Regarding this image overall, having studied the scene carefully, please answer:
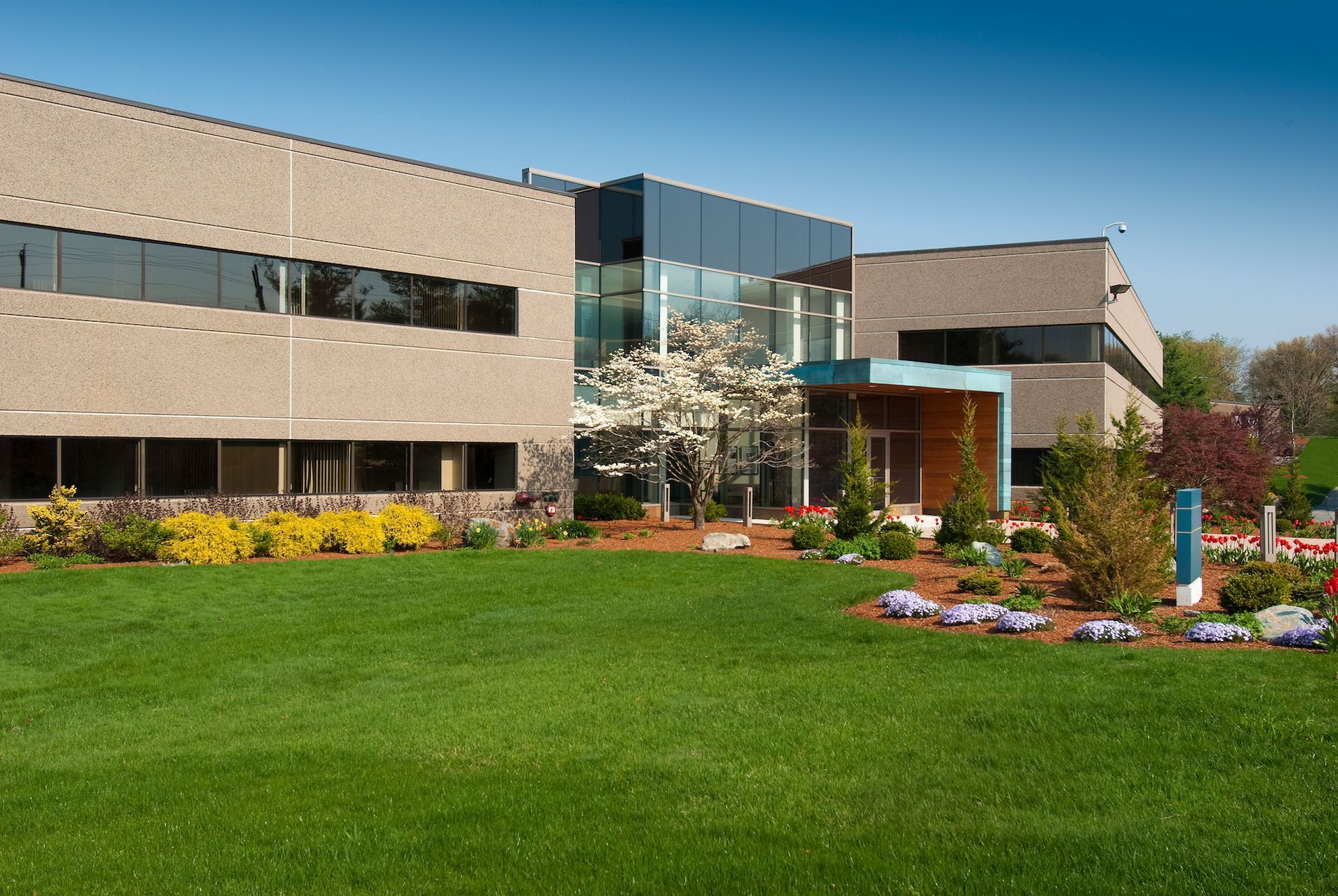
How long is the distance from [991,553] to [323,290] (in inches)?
581

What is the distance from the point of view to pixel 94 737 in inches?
350

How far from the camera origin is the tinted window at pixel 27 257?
18.0 m

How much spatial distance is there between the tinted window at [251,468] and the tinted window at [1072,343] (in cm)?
2435

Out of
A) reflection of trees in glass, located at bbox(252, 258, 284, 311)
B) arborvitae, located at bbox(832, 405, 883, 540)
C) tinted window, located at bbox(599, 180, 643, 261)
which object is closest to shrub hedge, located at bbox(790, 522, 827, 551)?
arborvitae, located at bbox(832, 405, 883, 540)

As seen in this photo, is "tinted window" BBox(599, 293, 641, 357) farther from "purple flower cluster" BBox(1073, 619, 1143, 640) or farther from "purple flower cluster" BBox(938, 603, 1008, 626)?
"purple flower cluster" BBox(1073, 619, 1143, 640)

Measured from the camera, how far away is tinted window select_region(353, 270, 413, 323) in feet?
73.8

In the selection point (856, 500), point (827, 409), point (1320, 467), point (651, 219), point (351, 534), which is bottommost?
point (351, 534)

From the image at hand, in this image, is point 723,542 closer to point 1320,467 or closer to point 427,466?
point 427,466

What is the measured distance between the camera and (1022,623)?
37.6 feet

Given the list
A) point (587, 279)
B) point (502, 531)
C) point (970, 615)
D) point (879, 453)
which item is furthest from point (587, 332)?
point (970, 615)

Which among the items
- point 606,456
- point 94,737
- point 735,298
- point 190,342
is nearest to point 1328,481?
point 735,298

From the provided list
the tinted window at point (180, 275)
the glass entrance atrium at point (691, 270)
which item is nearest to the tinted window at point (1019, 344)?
the glass entrance atrium at point (691, 270)

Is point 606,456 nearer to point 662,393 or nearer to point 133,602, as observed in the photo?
point 662,393

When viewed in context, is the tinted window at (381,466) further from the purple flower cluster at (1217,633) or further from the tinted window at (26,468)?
the purple flower cluster at (1217,633)
